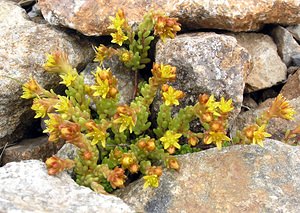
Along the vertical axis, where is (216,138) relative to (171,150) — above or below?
above

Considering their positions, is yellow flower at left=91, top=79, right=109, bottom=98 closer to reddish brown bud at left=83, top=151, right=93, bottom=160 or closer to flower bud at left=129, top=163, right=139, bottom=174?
reddish brown bud at left=83, top=151, right=93, bottom=160

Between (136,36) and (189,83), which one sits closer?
(189,83)

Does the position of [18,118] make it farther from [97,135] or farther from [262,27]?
[262,27]

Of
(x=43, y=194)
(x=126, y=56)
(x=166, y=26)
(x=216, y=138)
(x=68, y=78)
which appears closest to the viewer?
(x=43, y=194)

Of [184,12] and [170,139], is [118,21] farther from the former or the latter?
[170,139]

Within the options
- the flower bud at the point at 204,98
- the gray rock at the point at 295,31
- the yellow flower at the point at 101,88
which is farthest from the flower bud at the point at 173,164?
the gray rock at the point at 295,31

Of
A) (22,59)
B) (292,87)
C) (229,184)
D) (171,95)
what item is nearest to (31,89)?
(22,59)

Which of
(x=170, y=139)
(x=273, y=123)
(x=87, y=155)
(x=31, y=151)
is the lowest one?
(x=31, y=151)

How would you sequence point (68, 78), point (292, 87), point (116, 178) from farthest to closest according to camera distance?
point (292, 87) < point (68, 78) < point (116, 178)
